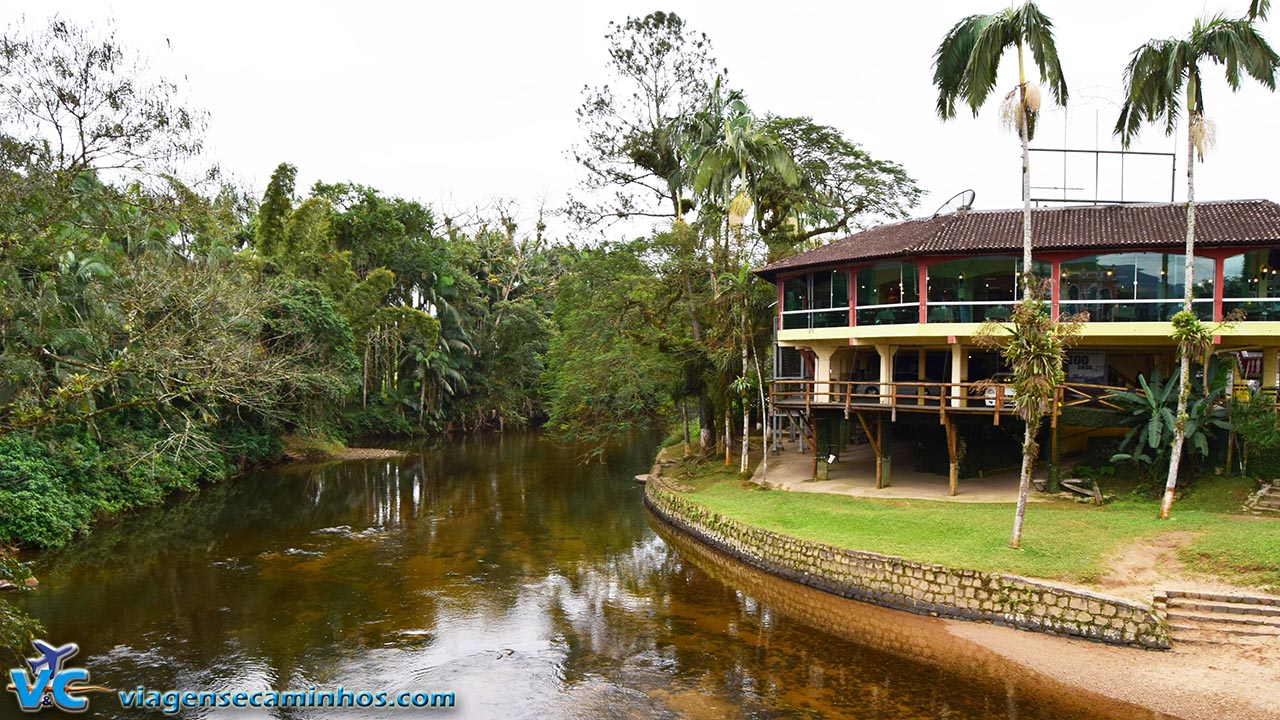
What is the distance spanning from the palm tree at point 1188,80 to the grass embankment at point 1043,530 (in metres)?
1.14

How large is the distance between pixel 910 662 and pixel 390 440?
39982mm

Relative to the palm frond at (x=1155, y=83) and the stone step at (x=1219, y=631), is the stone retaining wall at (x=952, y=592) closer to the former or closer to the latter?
the stone step at (x=1219, y=631)

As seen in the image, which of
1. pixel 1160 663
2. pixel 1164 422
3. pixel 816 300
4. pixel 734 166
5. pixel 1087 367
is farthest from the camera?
Answer: pixel 734 166

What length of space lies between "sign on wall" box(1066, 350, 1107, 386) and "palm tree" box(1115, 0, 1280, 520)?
5143mm

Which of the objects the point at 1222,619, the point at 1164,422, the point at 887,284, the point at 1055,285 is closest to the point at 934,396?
the point at 887,284

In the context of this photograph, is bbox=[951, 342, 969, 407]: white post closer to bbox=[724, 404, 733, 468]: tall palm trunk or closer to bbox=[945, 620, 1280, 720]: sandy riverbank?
bbox=[724, 404, 733, 468]: tall palm trunk

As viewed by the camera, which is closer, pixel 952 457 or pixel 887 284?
pixel 952 457

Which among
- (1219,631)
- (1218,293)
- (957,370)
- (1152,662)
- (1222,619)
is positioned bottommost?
(1152,662)

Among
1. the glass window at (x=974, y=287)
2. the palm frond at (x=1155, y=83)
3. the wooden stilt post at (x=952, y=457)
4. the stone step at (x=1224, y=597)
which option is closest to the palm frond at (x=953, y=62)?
the palm frond at (x=1155, y=83)

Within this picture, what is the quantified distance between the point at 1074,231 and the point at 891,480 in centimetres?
851

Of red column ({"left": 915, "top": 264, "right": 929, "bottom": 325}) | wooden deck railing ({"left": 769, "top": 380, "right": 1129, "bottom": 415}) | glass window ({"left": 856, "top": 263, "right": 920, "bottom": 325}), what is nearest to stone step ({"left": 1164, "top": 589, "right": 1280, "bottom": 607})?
wooden deck railing ({"left": 769, "top": 380, "right": 1129, "bottom": 415})

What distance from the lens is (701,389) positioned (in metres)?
30.0

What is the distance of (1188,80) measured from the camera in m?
17.2

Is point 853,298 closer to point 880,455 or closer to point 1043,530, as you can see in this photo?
point 880,455
